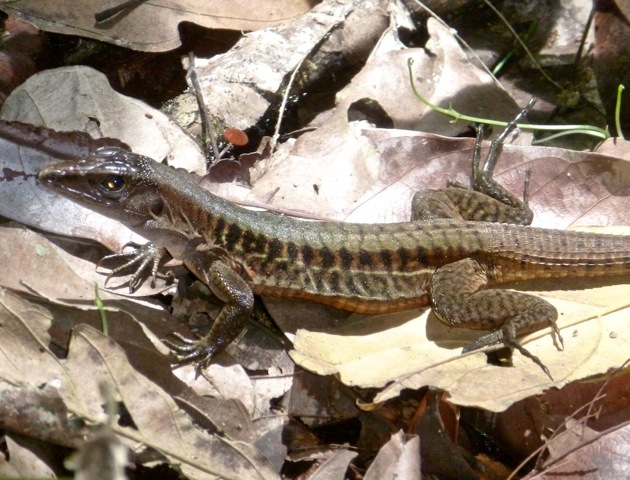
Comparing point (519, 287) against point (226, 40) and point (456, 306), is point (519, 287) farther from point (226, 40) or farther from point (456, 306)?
point (226, 40)

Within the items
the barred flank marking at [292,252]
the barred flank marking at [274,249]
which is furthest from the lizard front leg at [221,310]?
the barred flank marking at [292,252]

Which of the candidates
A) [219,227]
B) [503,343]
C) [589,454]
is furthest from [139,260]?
[589,454]

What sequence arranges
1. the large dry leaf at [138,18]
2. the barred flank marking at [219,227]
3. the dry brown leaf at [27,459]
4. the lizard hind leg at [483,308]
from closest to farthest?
the dry brown leaf at [27,459] → the lizard hind leg at [483,308] → the barred flank marking at [219,227] → the large dry leaf at [138,18]

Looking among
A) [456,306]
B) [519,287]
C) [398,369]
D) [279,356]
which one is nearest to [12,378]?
[279,356]

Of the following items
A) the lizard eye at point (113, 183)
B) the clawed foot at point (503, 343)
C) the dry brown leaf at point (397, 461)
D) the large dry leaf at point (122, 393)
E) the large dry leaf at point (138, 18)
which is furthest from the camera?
the large dry leaf at point (138, 18)

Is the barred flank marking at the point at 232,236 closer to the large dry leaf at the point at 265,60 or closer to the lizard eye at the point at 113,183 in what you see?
the lizard eye at the point at 113,183

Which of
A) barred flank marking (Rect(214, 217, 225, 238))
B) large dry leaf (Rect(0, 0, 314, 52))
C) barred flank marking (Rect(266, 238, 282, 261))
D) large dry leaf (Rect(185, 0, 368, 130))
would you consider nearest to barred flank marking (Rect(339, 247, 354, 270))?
barred flank marking (Rect(266, 238, 282, 261))

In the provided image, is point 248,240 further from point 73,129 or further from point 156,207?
point 73,129

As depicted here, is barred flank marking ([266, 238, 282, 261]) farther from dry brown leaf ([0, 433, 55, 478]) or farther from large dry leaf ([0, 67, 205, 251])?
dry brown leaf ([0, 433, 55, 478])
